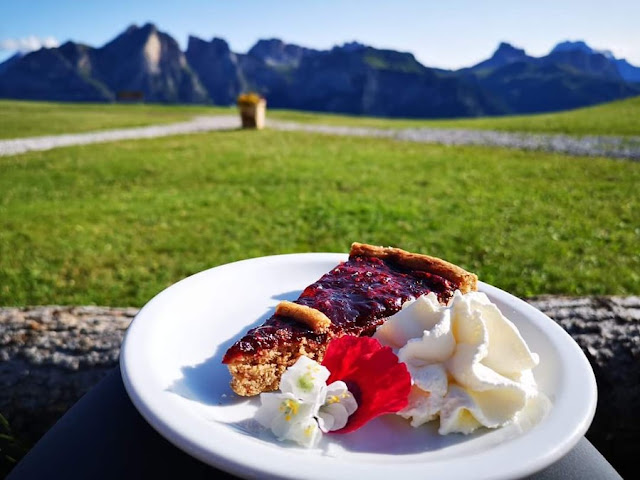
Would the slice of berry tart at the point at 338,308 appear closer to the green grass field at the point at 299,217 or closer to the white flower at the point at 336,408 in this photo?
the white flower at the point at 336,408

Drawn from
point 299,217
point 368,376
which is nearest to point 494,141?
point 299,217

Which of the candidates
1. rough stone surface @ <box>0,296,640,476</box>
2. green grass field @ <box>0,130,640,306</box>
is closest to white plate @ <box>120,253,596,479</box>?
rough stone surface @ <box>0,296,640,476</box>

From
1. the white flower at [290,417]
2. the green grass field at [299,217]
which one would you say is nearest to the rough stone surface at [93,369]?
the white flower at [290,417]

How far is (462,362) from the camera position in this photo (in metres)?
1.89

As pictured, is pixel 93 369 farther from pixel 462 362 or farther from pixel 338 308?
pixel 462 362

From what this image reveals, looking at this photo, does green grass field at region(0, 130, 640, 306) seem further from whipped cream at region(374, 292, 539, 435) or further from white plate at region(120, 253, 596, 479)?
whipped cream at region(374, 292, 539, 435)

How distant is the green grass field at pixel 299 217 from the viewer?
7.36 m

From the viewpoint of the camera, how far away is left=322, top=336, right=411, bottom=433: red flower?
5.78ft

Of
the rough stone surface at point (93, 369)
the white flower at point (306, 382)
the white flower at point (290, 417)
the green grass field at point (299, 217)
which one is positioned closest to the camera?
the white flower at point (290, 417)

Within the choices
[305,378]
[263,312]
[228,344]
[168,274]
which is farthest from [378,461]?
[168,274]

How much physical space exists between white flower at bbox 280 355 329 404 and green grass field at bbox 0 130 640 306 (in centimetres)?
524

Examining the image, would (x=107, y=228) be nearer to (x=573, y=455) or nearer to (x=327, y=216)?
(x=327, y=216)

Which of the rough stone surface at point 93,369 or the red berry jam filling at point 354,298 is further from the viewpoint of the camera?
the rough stone surface at point 93,369

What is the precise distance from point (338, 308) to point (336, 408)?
67cm
